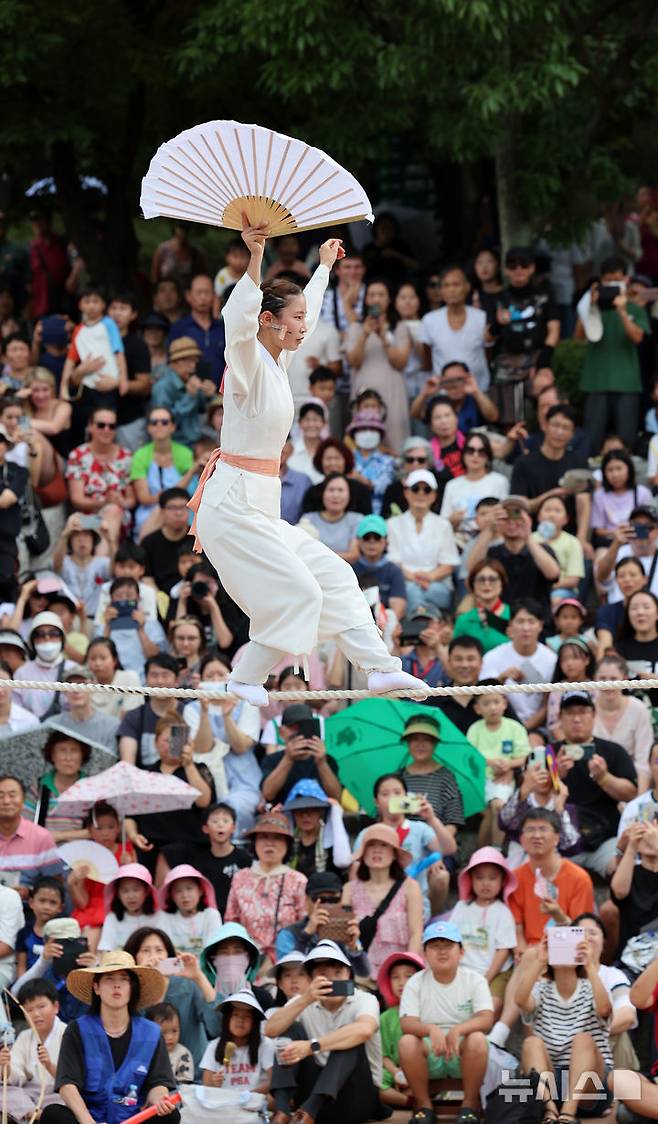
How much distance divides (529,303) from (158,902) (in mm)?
4809

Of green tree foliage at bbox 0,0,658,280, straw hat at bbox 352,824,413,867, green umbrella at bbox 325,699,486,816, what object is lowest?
straw hat at bbox 352,824,413,867

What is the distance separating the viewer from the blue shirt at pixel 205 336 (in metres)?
12.8

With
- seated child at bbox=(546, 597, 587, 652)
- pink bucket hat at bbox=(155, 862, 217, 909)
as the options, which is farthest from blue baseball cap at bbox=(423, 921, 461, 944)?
seated child at bbox=(546, 597, 587, 652)

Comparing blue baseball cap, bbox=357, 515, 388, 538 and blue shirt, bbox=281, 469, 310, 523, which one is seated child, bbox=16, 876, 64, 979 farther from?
blue shirt, bbox=281, 469, 310, 523

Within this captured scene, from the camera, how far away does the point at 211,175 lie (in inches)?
245

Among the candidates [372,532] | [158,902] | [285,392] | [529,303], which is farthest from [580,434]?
[285,392]

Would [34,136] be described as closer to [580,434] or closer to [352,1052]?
[580,434]

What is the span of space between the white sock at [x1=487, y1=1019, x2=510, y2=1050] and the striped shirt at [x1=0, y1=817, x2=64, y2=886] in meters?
2.16

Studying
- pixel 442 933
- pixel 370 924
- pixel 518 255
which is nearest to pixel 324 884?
pixel 370 924

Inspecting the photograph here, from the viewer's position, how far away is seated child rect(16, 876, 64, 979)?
912cm

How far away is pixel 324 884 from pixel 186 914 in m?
0.66

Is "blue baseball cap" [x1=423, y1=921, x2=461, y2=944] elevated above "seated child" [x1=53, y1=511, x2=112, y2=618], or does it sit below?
below

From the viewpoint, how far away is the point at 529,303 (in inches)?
488

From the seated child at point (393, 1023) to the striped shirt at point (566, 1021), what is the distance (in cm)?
60
